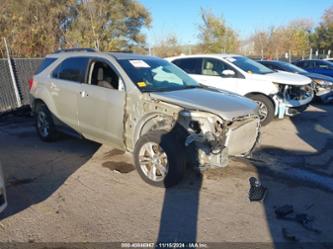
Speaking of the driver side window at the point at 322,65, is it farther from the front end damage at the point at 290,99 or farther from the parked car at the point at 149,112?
the parked car at the point at 149,112

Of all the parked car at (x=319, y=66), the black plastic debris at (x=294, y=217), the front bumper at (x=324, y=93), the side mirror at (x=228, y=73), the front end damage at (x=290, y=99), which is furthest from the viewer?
the parked car at (x=319, y=66)

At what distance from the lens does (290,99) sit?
8570 millimetres

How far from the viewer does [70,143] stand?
21.9ft

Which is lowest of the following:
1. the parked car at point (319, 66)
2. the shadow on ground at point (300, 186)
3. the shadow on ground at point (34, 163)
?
the shadow on ground at point (300, 186)

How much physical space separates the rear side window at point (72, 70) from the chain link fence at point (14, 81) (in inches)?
170

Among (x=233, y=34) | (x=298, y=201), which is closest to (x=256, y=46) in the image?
(x=233, y=34)

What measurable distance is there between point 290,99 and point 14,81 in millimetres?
8241

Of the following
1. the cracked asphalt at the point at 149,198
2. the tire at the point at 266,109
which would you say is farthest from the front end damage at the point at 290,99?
the cracked asphalt at the point at 149,198

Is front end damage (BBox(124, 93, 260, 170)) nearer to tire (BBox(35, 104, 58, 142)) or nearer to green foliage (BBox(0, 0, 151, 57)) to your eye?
tire (BBox(35, 104, 58, 142))

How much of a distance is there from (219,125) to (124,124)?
1440mm

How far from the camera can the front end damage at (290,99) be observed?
8.16 metres

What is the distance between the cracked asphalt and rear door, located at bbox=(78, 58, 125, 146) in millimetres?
533

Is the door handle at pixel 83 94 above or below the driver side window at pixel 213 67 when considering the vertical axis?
below

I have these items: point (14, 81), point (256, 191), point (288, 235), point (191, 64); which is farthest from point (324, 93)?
point (14, 81)
